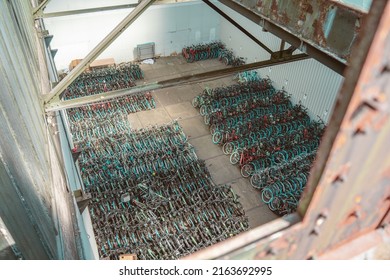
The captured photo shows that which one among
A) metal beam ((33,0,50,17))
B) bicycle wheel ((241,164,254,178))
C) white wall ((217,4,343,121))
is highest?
metal beam ((33,0,50,17))

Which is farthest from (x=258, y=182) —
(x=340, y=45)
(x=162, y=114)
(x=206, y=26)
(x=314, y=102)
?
(x=206, y=26)

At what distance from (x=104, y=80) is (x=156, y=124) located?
18.1ft

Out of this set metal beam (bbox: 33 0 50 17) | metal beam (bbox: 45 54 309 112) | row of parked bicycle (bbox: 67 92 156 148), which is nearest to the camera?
metal beam (bbox: 45 54 309 112)

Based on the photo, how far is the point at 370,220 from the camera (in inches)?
67.6

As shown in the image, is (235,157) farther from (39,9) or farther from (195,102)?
(39,9)

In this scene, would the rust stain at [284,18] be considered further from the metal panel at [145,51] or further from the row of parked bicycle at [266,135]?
the metal panel at [145,51]

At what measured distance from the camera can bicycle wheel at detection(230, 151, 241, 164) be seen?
1315 cm

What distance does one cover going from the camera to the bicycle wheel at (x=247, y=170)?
497 inches

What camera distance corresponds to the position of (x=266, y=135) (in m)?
14.0

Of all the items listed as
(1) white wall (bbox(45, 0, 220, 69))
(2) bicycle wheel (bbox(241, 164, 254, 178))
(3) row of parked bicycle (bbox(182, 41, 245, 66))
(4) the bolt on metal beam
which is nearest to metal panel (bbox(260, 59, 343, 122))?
(2) bicycle wheel (bbox(241, 164, 254, 178))

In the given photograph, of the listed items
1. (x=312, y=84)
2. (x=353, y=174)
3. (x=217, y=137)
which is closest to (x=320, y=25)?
(x=353, y=174)

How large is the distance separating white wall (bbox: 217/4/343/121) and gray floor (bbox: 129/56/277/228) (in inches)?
97.1

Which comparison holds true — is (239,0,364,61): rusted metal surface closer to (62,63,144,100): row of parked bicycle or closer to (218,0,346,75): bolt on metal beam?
(218,0,346,75): bolt on metal beam

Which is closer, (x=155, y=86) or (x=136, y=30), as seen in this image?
(x=155, y=86)
